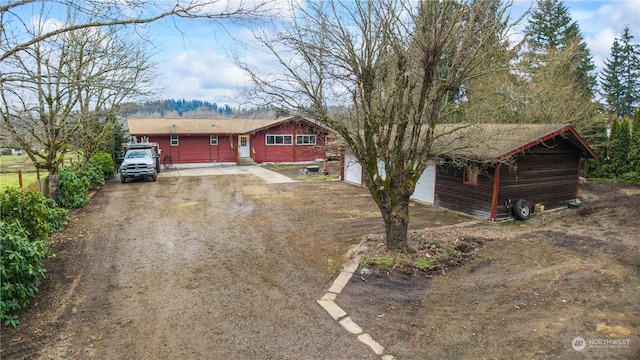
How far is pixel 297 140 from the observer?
2892 cm

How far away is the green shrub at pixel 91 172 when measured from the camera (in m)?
15.5

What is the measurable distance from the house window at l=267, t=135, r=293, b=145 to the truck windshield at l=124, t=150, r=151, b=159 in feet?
33.0

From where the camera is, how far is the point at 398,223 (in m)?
7.38

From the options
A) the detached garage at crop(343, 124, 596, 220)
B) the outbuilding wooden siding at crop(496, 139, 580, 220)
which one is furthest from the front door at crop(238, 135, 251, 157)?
the outbuilding wooden siding at crop(496, 139, 580, 220)

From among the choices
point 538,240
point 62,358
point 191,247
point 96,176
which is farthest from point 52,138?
point 538,240

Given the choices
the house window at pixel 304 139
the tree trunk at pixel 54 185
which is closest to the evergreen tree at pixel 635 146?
the house window at pixel 304 139

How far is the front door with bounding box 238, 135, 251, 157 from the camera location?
94.1 ft

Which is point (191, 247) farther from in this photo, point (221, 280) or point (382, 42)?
point (382, 42)

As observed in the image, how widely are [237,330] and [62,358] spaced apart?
75.6 inches

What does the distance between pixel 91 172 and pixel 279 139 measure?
47.3ft

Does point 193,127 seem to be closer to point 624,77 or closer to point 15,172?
point 15,172

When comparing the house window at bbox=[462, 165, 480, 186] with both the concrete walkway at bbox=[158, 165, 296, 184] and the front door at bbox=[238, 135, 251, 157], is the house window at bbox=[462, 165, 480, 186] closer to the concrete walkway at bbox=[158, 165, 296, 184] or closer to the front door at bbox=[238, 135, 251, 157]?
the concrete walkway at bbox=[158, 165, 296, 184]

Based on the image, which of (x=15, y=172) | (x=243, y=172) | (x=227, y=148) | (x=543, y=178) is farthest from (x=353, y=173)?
(x=15, y=172)

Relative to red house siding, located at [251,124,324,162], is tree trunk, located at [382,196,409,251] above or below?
below
